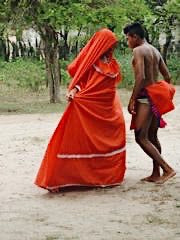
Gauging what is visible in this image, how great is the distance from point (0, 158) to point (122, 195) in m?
2.76

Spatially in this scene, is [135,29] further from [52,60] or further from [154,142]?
[52,60]

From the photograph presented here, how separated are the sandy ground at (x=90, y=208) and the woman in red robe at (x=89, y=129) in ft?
0.55

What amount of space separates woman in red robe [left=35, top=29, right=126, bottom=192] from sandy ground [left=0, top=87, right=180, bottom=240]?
17 centimetres

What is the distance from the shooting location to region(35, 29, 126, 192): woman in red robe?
6.19m

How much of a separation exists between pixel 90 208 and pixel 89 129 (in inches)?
38.9

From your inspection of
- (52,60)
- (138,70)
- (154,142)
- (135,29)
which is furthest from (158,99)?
(52,60)

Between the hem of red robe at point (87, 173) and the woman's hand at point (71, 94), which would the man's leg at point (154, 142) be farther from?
the woman's hand at point (71, 94)

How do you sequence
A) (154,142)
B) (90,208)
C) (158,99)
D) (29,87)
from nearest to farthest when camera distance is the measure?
(90,208), (158,99), (154,142), (29,87)

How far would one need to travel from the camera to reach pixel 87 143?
626 cm

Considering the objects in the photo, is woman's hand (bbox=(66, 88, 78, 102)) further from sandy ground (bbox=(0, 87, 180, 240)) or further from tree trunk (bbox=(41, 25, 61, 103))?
tree trunk (bbox=(41, 25, 61, 103))

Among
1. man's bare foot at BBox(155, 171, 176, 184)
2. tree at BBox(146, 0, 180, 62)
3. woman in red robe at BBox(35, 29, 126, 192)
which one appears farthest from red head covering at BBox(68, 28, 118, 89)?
tree at BBox(146, 0, 180, 62)

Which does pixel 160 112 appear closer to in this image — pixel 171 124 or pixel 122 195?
pixel 122 195

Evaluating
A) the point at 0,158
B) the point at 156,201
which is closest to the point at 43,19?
the point at 0,158

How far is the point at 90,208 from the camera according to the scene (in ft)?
18.4
